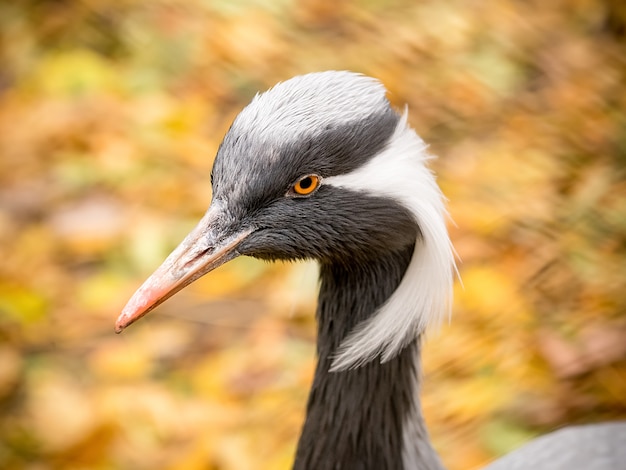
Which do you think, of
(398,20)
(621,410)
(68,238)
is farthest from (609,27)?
(68,238)

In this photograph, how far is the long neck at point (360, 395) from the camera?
1531 mm

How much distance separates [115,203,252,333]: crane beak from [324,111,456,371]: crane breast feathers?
0.22 metres

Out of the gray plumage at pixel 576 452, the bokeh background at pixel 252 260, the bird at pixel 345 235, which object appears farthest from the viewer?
the bokeh background at pixel 252 260

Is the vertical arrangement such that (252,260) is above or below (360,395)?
below

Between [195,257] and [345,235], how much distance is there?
0.29 meters

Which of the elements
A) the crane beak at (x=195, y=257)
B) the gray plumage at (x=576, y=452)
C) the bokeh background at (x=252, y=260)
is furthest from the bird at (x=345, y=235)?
the bokeh background at (x=252, y=260)

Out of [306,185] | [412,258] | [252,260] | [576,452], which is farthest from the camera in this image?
[252,260]

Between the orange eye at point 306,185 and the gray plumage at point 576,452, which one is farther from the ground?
the orange eye at point 306,185

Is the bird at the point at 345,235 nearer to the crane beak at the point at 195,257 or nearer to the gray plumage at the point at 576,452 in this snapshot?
the crane beak at the point at 195,257

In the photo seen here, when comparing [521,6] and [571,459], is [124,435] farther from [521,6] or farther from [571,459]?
[521,6]

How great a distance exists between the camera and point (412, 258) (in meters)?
1.51

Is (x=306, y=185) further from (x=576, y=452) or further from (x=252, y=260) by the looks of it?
(x=252, y=260)

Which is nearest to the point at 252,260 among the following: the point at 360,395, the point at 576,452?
the point at 360,395

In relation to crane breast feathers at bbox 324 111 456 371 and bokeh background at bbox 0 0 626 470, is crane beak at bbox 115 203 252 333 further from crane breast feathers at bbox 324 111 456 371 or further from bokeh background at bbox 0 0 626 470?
bokeh background at bbox 0 0 626 470
